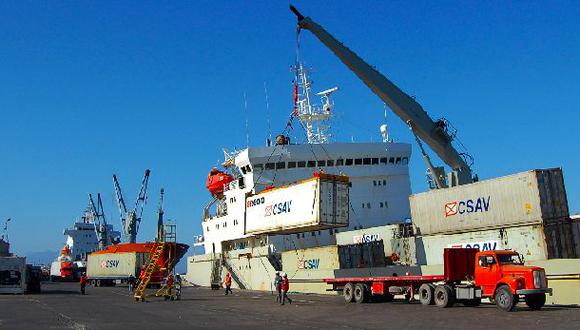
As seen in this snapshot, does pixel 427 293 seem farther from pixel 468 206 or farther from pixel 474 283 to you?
pixel 468 206

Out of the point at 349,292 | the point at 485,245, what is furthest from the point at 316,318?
the point at 485,245

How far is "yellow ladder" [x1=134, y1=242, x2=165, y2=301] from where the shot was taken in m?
30.0

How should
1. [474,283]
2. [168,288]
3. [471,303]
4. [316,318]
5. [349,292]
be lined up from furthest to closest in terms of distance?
[168,288] → [349,292] → [471,303] → [474,283] → [316,318]

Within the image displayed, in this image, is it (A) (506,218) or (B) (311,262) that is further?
(B) (311,262)

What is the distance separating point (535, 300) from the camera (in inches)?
704

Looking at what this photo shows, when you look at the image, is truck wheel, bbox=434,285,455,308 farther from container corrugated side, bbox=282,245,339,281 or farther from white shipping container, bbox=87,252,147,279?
white shipping container, bbox=87,252,147,279

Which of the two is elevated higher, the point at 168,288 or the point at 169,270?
the point at 169,270

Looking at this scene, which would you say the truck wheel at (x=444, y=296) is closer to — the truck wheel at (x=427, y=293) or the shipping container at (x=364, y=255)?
the truck wheel at (x=427, y=293)

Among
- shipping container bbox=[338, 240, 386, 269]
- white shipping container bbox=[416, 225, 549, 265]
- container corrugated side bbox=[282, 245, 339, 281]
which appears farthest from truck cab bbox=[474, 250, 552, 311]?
container corrugated side bbox=[282, 245, 339, 281]

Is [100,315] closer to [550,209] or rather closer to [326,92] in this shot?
[550,209]

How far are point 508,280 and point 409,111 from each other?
52.5ft

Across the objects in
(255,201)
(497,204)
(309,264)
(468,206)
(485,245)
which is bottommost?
(309,264)

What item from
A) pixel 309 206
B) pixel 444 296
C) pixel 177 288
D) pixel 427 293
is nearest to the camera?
pixel 444 296

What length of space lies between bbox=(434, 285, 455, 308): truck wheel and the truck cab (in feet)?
3.39
